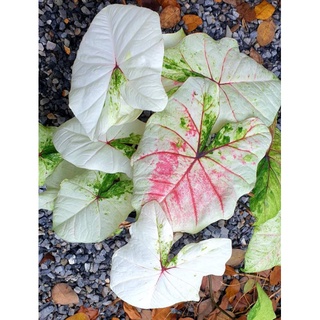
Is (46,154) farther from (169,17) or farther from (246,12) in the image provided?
(246,12)

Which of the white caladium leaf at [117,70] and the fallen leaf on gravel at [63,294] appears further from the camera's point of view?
the fallen leaf on gravel at [63,294]

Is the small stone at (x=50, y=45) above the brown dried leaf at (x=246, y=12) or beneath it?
beneath

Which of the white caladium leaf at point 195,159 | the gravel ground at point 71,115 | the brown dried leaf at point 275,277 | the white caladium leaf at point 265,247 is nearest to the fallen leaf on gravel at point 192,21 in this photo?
the gravel ground at point 71,115

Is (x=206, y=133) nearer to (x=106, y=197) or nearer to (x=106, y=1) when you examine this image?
(x=106, y=197)

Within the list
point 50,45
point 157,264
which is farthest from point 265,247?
point 50,45

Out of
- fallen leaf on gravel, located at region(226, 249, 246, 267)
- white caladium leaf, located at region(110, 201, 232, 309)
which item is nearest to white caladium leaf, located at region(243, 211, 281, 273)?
fallen leaf on gravel, located at region(226, 249, 246, 267)

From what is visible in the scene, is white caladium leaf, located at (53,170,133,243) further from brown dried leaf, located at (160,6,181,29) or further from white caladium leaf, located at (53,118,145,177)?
brown dried leaf, located at (160,6,181,29)

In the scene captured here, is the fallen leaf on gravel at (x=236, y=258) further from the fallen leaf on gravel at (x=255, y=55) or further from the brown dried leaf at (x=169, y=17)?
the brown dried leaf at (x=169, y=17)

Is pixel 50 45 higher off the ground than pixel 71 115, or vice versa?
pixel 50 45
